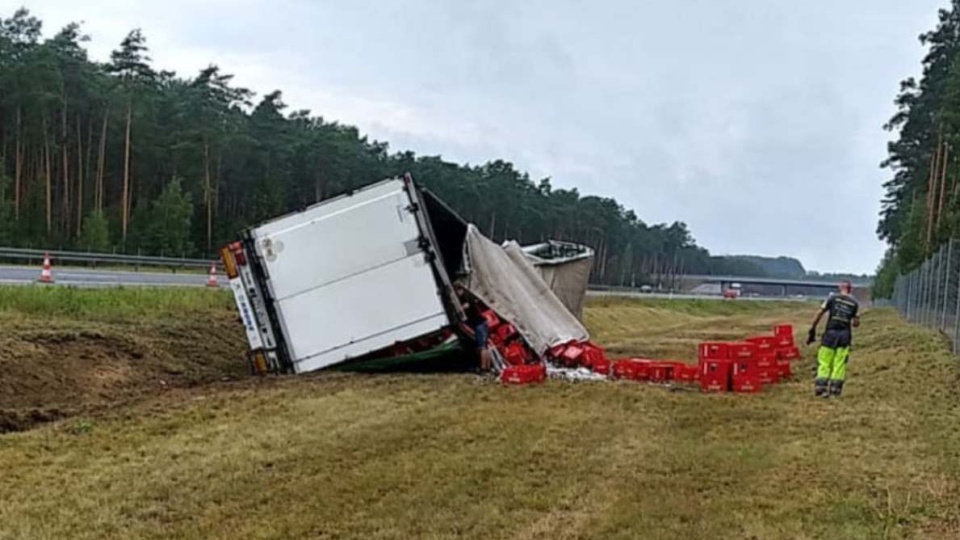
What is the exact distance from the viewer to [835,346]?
41.0 feet

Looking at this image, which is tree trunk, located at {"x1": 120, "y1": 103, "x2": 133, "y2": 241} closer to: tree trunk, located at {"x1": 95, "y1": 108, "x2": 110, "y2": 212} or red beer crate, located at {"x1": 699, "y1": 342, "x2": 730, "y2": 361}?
tree trunk, located at {"x1": 95, "y1": 108, "x2": 110, "y2": 212}

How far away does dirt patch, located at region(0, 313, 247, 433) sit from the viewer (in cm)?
1080

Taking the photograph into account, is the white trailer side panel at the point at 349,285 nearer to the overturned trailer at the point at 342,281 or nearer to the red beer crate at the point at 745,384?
the overturned trailer at the point at 342,281

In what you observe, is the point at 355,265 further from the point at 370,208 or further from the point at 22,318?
the point at 22,318

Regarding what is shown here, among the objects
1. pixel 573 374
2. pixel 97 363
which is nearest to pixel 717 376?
pixel 573 374

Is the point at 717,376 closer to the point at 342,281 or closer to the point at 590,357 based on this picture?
the point at 590,357

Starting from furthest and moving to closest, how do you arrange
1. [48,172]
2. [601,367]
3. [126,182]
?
[126,182] < [48,172] < [601,367]

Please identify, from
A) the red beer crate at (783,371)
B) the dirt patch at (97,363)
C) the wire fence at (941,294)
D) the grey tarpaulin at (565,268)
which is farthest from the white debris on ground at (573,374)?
the wire fence at (941,294)

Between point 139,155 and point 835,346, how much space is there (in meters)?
47.3

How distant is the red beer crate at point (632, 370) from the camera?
14477 millimetres

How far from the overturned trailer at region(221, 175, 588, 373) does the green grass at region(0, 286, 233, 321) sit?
3023 millimetres

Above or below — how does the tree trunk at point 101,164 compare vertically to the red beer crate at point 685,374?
above

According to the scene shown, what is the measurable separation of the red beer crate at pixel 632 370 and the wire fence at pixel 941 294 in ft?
16.6

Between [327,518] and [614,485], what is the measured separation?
7.17 ft
